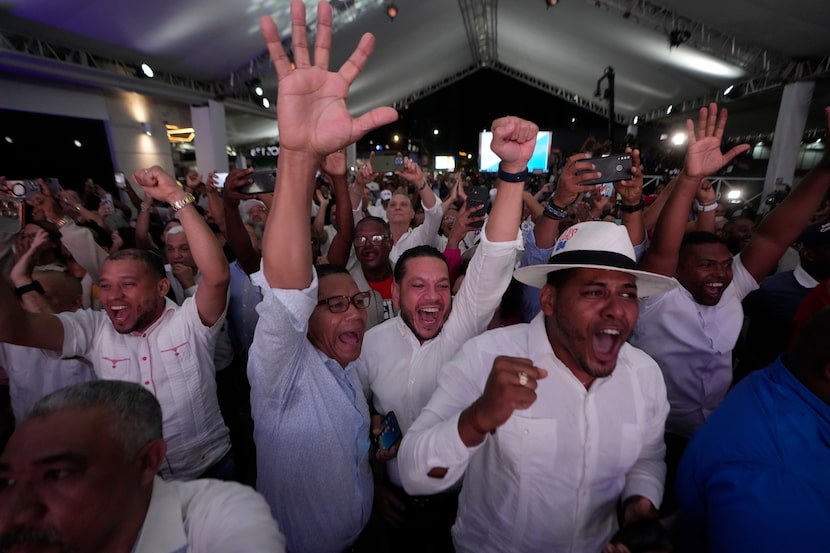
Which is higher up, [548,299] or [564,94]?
[564,94]

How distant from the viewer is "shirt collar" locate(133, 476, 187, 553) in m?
1.02

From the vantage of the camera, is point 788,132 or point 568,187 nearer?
point 568,187

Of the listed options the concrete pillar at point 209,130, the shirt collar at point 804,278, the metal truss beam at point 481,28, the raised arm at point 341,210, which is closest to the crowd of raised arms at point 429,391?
the shirt collar at point 804,278

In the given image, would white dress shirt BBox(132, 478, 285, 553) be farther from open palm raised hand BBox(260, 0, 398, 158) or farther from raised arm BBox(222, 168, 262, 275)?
raised arm BBox(222, 168, 262, 275)

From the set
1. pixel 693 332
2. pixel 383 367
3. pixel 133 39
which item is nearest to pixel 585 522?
pixel 383 367

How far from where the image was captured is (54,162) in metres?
9.17

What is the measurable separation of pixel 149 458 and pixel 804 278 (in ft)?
13.1

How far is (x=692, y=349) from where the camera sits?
2256mm

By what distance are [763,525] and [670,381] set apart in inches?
53.5

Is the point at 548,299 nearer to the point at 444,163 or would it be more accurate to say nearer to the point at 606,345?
the point at 606,345

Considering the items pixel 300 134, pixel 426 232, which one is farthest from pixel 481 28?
pixel 300 134

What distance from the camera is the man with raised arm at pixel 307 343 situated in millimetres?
1188

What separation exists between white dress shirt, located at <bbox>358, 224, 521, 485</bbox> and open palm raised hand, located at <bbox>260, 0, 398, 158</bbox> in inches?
28.9

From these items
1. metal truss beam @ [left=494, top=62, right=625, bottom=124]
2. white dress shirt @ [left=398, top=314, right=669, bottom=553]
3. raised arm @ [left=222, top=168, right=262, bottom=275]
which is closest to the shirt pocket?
raised arm @ [left=222, top=168, right=262, bottom=275]
